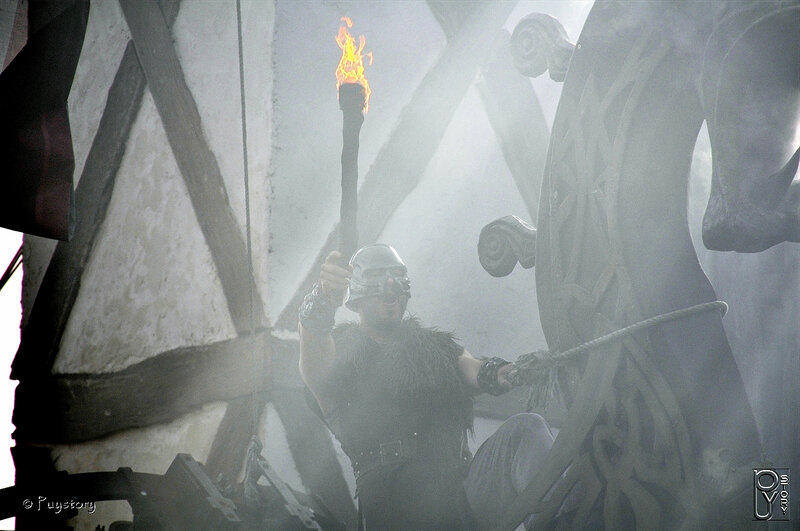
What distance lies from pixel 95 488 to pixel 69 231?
0.91 meters

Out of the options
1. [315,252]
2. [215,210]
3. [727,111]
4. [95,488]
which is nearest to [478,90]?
[315,252]

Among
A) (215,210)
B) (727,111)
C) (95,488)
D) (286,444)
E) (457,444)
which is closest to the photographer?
(727,111)

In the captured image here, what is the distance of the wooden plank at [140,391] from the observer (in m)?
3.42

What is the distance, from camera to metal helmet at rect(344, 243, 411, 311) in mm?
2701

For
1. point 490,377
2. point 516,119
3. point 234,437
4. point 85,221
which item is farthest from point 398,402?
point 85,221

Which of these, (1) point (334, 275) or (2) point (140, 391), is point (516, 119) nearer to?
(1) point (334, 275)

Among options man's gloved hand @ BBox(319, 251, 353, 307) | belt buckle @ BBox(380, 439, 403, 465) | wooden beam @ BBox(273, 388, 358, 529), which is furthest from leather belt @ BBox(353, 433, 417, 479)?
wooden beam @ BBox(273, 388, 358, 529)

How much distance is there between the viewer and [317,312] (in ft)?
8.32

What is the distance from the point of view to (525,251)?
2043 millimetres

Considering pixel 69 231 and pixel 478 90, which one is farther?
pixel 478 90

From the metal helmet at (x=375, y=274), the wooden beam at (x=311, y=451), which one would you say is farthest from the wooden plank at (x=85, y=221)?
the metal helmet at (x=375, y=274)

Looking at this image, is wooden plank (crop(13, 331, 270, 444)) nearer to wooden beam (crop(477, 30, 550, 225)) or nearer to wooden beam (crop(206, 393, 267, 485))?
wooden beam (crop(206, 393, 267, 485))

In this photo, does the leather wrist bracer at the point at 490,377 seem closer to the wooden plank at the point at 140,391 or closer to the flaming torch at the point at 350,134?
the flaming torch at the point at 350,134

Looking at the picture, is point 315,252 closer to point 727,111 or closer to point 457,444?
point 457,444
